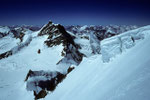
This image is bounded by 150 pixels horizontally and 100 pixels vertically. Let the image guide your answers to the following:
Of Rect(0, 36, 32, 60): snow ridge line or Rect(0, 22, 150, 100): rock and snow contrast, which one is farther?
Rect(0, 36, 32, 60): snow ridge line

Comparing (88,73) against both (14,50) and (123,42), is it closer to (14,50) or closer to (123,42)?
(123,42)

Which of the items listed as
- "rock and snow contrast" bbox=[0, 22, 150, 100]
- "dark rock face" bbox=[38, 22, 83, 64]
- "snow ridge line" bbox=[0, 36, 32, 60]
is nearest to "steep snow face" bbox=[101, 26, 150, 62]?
"rock and snow contrast" bbox=[0, 22, 150, 100]

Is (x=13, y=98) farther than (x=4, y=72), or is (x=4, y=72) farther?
(x=4, y=72)

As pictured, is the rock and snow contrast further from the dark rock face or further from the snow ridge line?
the snow ridge line

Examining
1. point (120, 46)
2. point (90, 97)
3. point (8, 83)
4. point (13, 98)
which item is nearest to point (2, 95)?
point (13, 98)

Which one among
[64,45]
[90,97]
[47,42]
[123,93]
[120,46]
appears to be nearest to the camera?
[123,93]

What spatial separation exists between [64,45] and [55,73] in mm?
14850

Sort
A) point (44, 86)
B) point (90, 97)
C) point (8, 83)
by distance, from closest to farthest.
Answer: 1. point (90, 97)
2. point (44, 86)
3. point (8, 83)

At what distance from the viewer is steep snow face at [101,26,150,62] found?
7337 mm

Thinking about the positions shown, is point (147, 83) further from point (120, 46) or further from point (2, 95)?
point (2, 95)

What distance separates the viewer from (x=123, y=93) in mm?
4395

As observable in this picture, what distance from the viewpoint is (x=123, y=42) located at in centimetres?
778

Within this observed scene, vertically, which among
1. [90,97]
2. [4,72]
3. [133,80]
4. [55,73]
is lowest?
[4,72]

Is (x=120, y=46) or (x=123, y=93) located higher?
(x=120, y=46)
